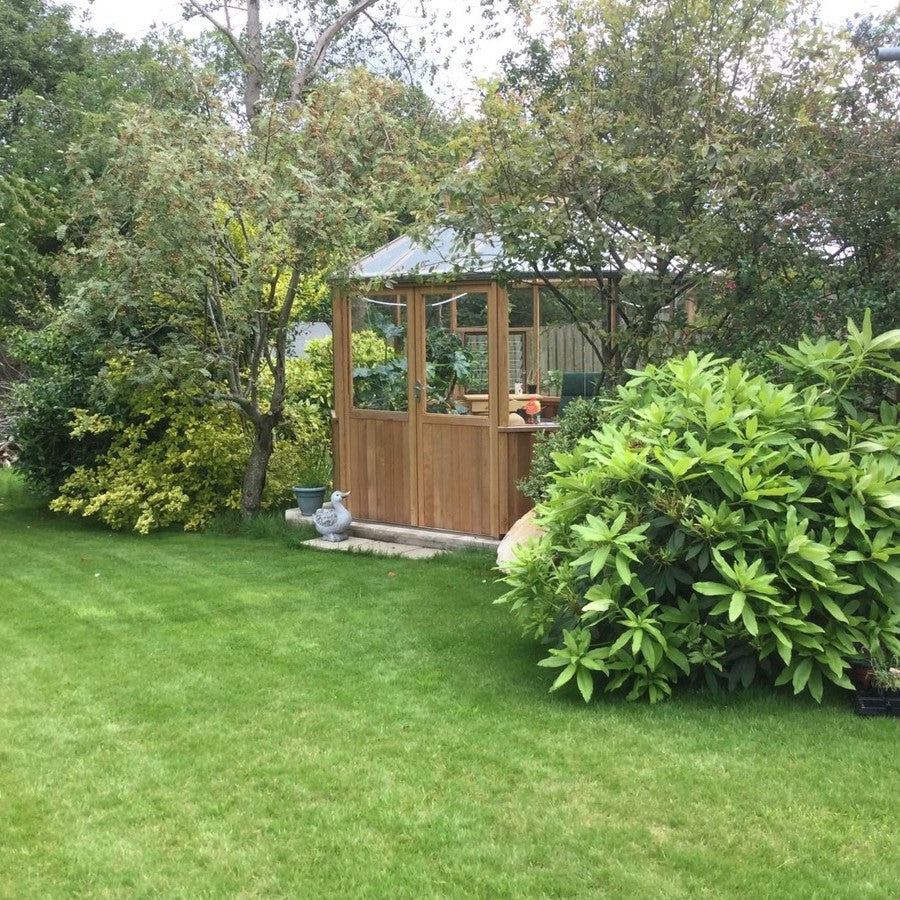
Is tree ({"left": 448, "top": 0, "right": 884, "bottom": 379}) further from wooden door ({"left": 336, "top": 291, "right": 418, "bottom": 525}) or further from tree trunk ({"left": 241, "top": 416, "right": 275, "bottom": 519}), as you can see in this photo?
tree trunk ({"left": 241, "top": 416, "right": 275, "bottom": 519})

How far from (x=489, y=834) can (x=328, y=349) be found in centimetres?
811

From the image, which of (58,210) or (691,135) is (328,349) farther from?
(691,135)

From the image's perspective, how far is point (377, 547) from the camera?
822cm

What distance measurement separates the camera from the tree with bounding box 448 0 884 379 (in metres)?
6.07

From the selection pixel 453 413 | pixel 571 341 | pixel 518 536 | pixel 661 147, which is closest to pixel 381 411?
pixel 453 413

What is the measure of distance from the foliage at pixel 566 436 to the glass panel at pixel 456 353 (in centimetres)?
107

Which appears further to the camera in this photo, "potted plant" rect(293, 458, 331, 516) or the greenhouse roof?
"potted plant" rect(293, 458, 331, 516)

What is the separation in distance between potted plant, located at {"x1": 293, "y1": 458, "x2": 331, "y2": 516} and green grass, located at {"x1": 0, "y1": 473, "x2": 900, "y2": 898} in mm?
3289

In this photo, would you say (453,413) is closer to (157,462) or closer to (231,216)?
(231,216)

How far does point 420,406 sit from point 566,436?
1.85 metres

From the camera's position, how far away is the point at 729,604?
415 centimetres

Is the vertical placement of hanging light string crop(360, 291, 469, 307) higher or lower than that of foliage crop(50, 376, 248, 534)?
higher

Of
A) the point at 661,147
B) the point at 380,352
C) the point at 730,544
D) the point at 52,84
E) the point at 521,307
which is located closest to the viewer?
the point at 730,544

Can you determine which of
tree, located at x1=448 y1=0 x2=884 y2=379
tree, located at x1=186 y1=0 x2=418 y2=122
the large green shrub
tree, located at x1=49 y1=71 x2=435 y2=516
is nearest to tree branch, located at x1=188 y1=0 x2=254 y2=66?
tree, located at x1=186 y1=0 x2=418 y2=122
